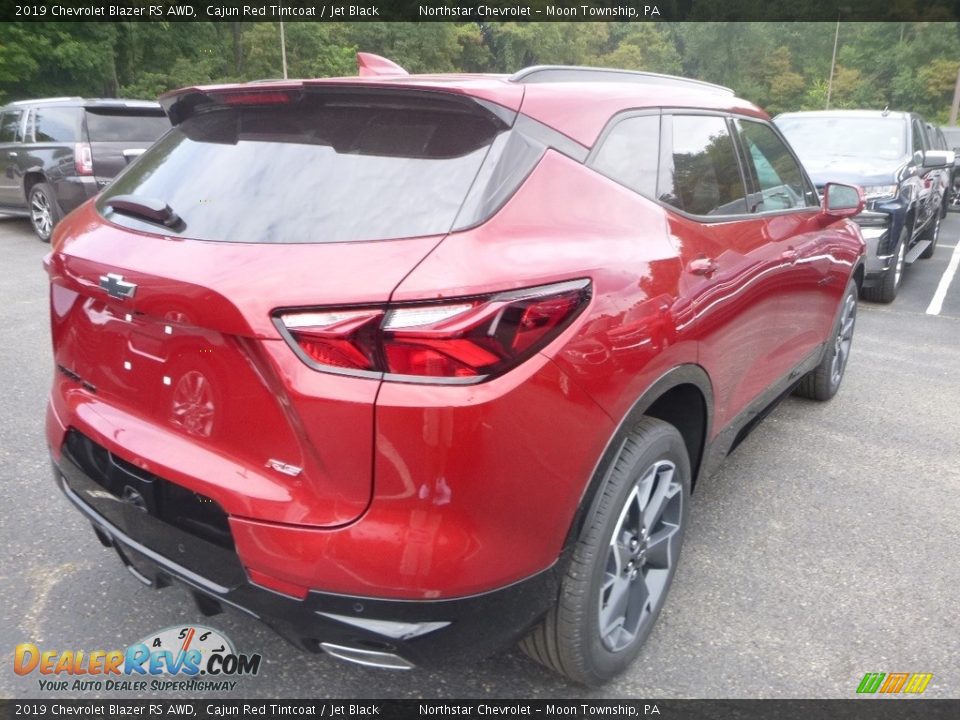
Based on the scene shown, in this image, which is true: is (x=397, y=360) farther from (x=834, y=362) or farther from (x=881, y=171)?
(x=881, y=171)

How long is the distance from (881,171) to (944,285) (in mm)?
2052

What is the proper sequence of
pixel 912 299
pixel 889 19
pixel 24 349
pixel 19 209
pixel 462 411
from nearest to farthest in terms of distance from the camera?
pixel 462 411 < pixel 24 349 < pixel 912 299 < pixel 19 209 < pixel 889 19

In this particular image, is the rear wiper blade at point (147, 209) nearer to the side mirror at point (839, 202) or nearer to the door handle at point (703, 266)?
the door handle at point (703, 266)

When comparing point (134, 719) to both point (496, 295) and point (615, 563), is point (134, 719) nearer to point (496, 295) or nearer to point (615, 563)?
point (615, 563)

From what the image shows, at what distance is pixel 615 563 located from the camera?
2225mm

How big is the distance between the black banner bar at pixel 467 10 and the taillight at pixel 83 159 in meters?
21.5

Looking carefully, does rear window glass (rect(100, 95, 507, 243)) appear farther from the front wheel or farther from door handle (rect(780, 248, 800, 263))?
door handle (rect(780, 248, 800, 263))

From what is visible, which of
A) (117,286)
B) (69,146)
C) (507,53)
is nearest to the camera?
(117,286)

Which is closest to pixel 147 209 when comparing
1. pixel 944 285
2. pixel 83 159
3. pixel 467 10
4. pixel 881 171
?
pixel 881 171

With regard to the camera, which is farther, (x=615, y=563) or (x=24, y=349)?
(x=24, y=349)

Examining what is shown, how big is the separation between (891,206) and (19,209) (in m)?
10.6

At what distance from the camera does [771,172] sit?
3.44 metres

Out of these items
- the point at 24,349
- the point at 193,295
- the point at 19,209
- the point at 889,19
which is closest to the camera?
the point at 193,295

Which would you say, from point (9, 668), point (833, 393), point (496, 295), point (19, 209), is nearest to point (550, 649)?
point (496, 295)
